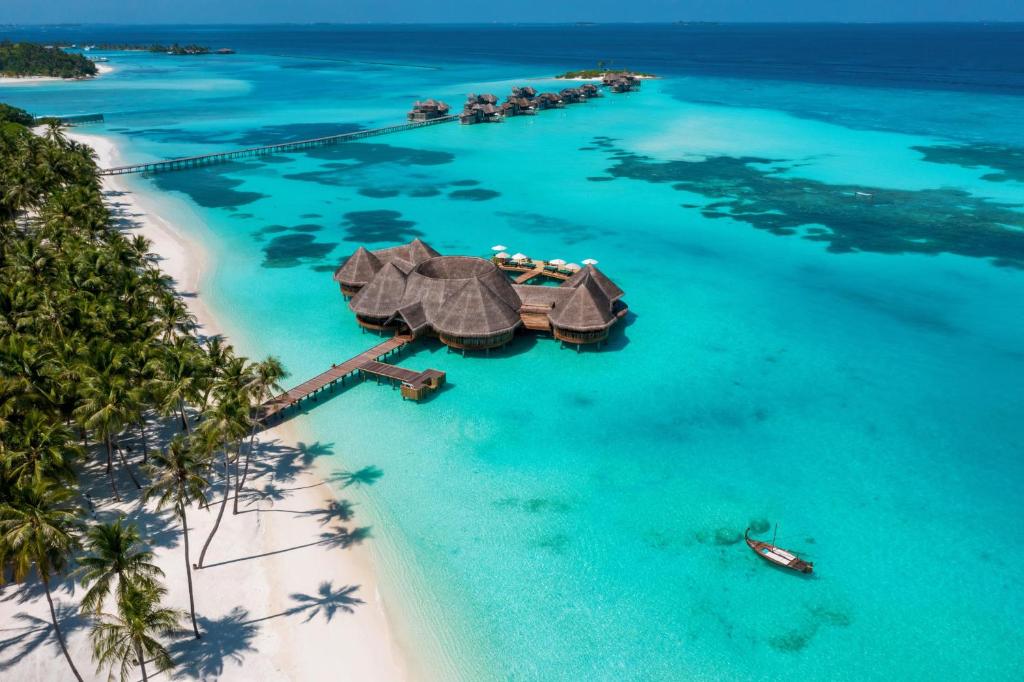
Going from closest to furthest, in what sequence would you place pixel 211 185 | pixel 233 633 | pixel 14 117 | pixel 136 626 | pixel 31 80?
pixel 136 626 < pixel 233 633 < pixel 211 185 < pixel 14 117 < pixel 31 80

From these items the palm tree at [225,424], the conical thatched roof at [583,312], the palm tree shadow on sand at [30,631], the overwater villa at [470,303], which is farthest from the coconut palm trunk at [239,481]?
the conical thatched roof at [583,312]

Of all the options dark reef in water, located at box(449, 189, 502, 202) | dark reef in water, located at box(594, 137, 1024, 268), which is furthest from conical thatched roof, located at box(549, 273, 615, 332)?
dark reef in water, located at box(449, 189, 502, 202)

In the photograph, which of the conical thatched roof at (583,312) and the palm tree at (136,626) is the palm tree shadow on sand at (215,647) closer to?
the palm tree at (136,626)

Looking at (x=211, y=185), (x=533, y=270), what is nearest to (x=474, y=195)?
(x=533, y=270)

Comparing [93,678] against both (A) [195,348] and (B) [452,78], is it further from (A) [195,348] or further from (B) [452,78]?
(B) [452,78]

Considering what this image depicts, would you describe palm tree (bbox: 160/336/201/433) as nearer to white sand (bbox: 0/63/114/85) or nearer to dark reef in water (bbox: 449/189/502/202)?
dark reef in water (bbox: 449/189/502/202)

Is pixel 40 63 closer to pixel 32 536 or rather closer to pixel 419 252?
pixel 419 252
